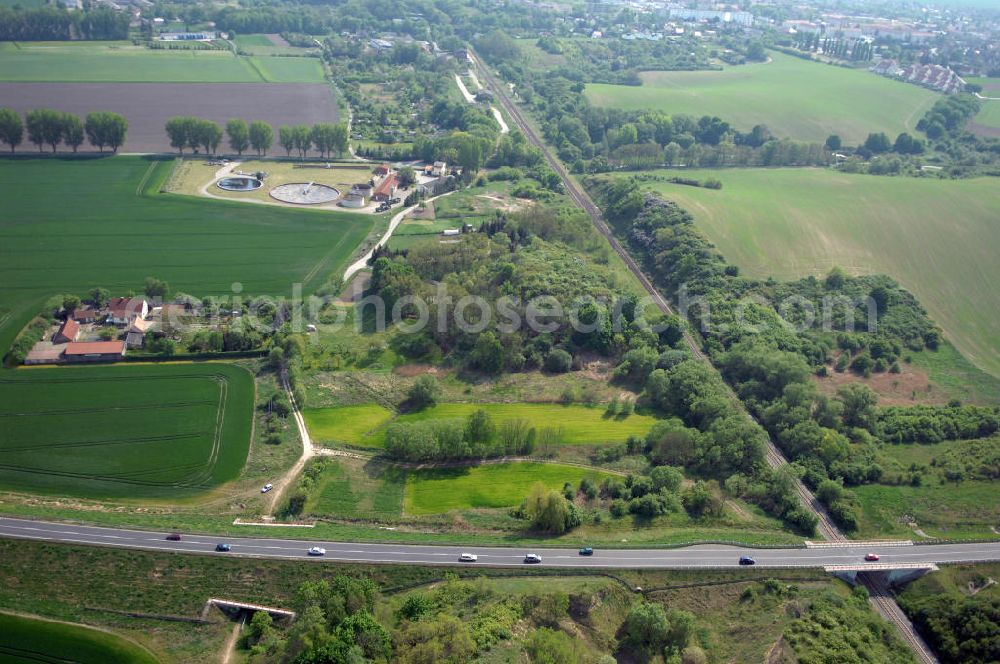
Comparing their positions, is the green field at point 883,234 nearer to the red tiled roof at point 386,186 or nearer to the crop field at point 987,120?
the crop field at point 987,120

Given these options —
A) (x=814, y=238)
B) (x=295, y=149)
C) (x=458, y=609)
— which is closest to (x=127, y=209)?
(x=295, y=149)

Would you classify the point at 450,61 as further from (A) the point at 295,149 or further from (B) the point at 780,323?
(B) the point at 780,323

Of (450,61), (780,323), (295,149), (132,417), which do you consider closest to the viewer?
(132,417)

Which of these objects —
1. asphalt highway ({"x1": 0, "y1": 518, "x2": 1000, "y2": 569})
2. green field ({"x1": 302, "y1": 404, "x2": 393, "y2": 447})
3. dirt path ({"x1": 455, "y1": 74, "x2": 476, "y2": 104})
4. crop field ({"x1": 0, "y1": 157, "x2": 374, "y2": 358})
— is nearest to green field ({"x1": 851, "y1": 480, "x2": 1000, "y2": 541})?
asphalt highway ({"x1": 0, "y1": 518, "x2": 1000, "y2": 569})

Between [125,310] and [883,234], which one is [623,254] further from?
[125,310]

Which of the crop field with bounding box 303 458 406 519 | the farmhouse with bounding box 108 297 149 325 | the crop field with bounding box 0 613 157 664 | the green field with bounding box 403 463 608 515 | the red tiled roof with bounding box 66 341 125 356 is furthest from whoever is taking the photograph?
the farmhouse with bounding box 108 297 149 325

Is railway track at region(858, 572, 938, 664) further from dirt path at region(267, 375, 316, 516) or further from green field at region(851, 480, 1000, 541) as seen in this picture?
dirt path at region(267, 375, 316, 516)
